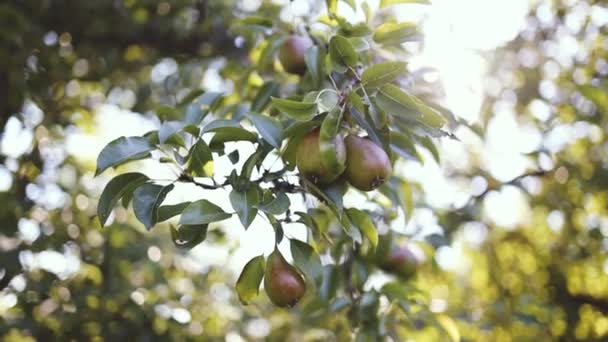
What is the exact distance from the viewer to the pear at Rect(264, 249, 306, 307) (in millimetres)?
1100

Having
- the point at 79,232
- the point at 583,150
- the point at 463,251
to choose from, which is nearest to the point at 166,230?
the point at 79,232

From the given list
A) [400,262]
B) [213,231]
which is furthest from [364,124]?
[213,231]

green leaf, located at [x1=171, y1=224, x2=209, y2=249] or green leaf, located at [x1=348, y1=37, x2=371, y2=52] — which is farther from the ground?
green leaf, located at [x1=348, y1=37, x2=371, y2=52]

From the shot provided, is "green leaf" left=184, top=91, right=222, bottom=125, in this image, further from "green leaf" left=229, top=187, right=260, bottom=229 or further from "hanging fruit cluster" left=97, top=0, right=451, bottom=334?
"green leaf" left=229, top=187, right=260, bottom=229

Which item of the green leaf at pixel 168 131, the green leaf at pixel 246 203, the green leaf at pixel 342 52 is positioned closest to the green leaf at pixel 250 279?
the green leaf at pixel 246 203

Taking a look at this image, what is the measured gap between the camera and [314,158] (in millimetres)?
1029

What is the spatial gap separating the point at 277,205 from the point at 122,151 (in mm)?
271

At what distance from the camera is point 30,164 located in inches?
84.3

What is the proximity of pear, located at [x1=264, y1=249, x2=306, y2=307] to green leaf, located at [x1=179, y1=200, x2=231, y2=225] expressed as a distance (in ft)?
0.47

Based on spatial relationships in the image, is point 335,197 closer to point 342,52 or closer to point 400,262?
point 342,52

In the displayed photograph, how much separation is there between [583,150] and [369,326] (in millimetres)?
1494

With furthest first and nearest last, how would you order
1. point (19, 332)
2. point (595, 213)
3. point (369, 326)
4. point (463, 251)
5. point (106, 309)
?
point (463, 251) < point (595, 213) < point (106, 309) < point (19, 332) < point (369, 326)

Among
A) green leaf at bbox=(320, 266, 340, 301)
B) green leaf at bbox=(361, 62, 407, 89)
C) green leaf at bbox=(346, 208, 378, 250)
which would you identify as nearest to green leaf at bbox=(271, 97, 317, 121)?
green leaf at bbox=(361, 62, 407, 89)

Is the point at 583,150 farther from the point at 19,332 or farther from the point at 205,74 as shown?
the point at 19,332
